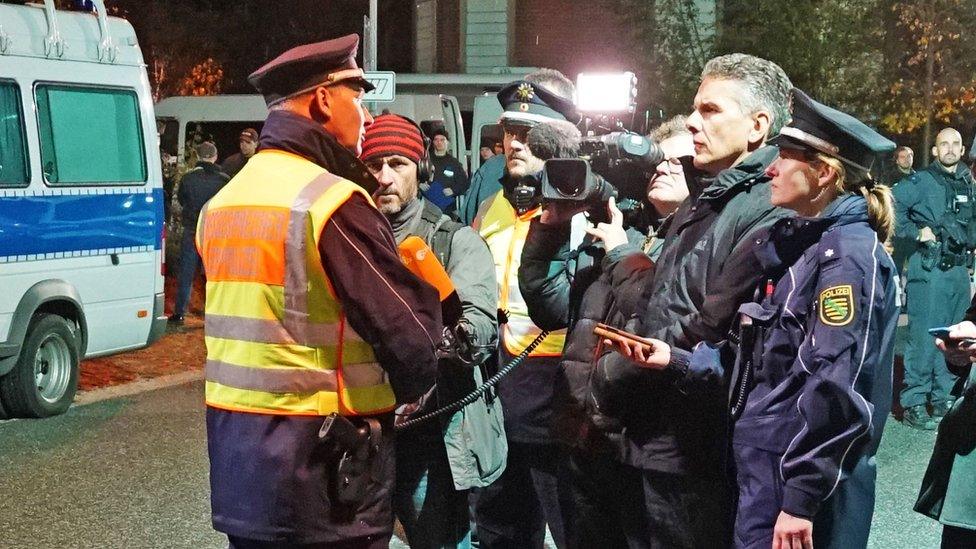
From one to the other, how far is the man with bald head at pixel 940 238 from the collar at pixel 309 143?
7121mm

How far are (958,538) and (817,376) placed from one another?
1.16 m

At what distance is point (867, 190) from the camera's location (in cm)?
338

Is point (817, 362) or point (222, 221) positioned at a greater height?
point (222, 221)

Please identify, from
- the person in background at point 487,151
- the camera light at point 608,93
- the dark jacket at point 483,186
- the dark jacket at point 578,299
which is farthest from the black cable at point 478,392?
the person in background at point 487,151

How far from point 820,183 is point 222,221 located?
1.60 m

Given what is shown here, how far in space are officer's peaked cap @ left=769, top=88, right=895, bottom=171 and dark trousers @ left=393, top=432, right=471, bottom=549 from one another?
5.63 ft

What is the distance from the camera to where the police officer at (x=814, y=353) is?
3146 millimetres

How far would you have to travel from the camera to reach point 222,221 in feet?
10.4

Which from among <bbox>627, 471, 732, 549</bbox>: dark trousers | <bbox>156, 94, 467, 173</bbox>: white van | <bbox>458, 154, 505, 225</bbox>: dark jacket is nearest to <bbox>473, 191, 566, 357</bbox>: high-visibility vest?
<bbox>627, 471, 732, 549</bbox>: dark trousers

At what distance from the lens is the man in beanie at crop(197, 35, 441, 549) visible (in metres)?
3.03

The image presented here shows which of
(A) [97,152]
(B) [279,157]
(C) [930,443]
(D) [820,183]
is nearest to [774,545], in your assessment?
(D) [820,183]

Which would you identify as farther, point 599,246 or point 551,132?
point 551,132

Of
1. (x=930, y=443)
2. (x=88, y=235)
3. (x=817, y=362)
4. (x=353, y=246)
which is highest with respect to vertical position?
(x=353, y=246)

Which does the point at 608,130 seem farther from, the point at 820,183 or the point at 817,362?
the point at 817,362
